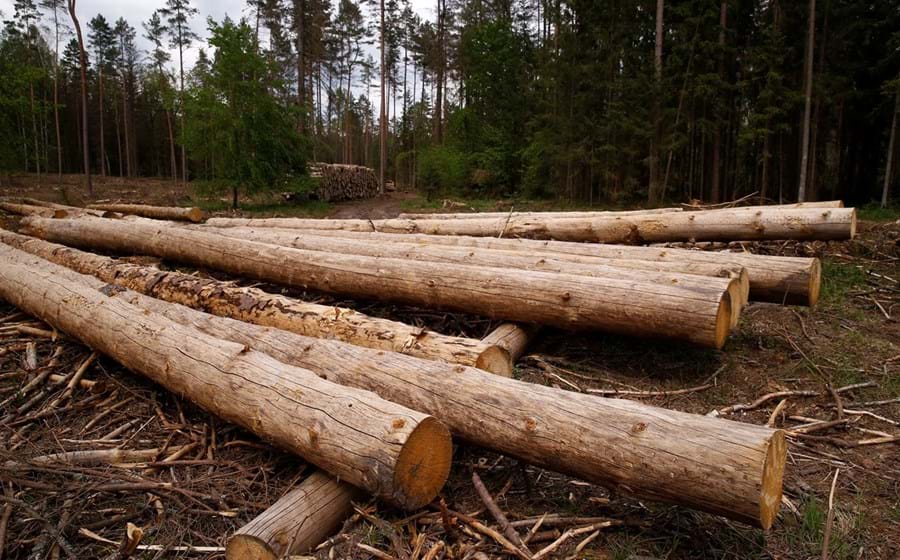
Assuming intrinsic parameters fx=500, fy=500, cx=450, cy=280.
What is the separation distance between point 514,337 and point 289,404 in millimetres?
2282

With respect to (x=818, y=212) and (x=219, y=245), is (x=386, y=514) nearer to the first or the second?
(x=219, y=245)

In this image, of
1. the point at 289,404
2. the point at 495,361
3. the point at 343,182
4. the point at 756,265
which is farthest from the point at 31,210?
the point at 756,265

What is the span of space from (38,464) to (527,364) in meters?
3.46

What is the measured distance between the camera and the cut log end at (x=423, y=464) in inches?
94.0

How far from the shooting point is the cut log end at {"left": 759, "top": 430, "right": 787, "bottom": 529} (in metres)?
2.06

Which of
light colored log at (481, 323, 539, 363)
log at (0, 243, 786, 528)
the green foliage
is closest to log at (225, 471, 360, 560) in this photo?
log at (0, 243, 786, 528)

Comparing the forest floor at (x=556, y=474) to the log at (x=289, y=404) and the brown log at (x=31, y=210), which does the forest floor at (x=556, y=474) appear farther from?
the brown log at (x=31, y=210)

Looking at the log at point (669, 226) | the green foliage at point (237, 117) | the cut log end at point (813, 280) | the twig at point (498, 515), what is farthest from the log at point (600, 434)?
the green foliage at point (237, 117)

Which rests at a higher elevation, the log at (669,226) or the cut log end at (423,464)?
the log at (669,226)

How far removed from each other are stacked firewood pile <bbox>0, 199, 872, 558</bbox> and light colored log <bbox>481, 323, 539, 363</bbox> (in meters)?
0.02

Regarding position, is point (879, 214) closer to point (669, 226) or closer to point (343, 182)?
point (669, 226)

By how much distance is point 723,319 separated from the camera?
402cm

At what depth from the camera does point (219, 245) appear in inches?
271

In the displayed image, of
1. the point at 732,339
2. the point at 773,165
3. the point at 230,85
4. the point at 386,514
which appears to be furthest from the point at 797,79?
the point at 386,514
